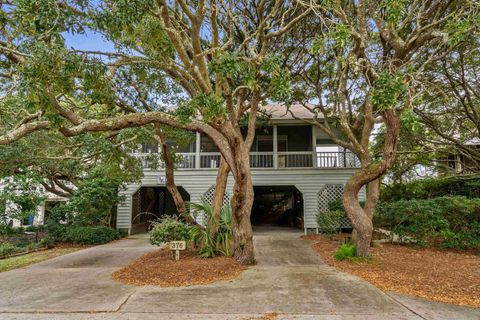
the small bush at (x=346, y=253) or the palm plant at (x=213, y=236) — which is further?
the palm plant at (x=213, y=236)

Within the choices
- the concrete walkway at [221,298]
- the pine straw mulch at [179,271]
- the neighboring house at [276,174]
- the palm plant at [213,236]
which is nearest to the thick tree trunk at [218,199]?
the palm plant at [213,236]

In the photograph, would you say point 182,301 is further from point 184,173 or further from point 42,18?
point 184,173

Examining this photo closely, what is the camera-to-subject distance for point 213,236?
25.1 ft

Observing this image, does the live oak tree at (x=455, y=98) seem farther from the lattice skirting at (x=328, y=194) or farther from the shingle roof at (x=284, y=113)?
the shingle roof at (x=284, y=113)

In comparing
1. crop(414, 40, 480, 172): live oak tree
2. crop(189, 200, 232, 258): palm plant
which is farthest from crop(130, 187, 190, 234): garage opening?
crop(414, 40, 480, 172): live oak tree

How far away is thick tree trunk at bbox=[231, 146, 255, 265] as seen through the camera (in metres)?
6.38

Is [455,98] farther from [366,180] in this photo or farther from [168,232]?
[168,232]

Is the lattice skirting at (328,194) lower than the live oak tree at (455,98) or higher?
lower

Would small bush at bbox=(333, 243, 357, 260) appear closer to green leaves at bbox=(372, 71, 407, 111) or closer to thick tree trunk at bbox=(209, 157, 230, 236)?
thick tree trunk at bbox=(209, 157, 230, 236)

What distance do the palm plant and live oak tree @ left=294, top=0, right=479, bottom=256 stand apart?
3183 millimetres

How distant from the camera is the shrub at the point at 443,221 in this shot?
8484 mm

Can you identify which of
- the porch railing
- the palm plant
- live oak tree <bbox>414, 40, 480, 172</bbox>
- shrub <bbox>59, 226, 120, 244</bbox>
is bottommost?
shrub <bbox>59, 226, 120, 244</bbox>

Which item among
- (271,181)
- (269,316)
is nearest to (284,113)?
(271,181)

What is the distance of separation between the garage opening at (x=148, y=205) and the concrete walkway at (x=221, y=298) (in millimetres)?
8003
